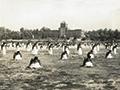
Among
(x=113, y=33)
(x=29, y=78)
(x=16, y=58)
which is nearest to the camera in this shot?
(x=29, y=78)

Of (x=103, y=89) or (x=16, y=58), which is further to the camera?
(x=16, y=58)

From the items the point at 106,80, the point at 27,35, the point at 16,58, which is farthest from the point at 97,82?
the point at 27,35

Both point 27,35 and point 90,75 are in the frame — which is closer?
point 90,75

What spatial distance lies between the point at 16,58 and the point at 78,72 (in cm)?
1399

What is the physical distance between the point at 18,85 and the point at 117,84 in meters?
6.05

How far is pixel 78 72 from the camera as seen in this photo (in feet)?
90.4

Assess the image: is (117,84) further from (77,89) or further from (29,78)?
(29,78)

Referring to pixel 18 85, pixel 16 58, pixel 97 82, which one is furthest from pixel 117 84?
pixel 16 58

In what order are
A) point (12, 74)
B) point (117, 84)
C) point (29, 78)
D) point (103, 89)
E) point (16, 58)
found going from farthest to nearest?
point (16, 58)
point (12, 74)
point (29, 78)
point (117, 84)
point (103, 89)

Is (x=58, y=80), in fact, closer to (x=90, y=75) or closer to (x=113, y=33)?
(x=90, y=75)

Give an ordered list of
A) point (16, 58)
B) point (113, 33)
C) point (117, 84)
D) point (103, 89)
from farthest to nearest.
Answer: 1. point (113, 33)
2. point (16, 58)
3. point (117, 84)
4. point (103, 89)

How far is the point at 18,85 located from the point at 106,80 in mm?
5844

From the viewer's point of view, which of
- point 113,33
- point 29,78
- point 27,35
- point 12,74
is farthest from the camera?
point 27,35

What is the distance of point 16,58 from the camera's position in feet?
131
